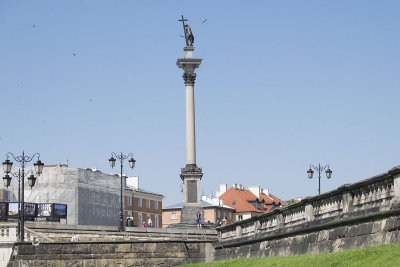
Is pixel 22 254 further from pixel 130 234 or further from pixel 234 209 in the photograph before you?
pixel 234 209

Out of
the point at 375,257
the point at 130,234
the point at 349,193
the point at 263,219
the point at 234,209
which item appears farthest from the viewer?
the point at 234,209

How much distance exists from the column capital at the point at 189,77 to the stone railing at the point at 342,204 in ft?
117

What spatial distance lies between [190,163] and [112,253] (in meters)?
27.9

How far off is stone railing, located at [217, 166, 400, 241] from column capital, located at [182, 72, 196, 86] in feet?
117

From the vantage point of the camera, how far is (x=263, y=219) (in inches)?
1251

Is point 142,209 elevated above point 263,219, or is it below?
above

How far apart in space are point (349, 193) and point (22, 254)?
65.5ft

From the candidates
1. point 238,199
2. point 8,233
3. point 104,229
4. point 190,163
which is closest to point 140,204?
point 238,199

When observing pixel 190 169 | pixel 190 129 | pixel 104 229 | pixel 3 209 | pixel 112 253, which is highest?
pixel 190 129

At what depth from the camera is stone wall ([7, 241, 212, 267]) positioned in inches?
1503

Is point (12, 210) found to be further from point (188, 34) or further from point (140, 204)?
point (140, 204)

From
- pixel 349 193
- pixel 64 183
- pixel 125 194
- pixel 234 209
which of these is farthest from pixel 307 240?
pixel 234 209

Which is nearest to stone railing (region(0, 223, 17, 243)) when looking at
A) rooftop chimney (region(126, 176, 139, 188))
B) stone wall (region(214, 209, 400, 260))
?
stone wall (region(214, 209, 400, 260))

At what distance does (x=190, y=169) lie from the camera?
6594 centimetres
